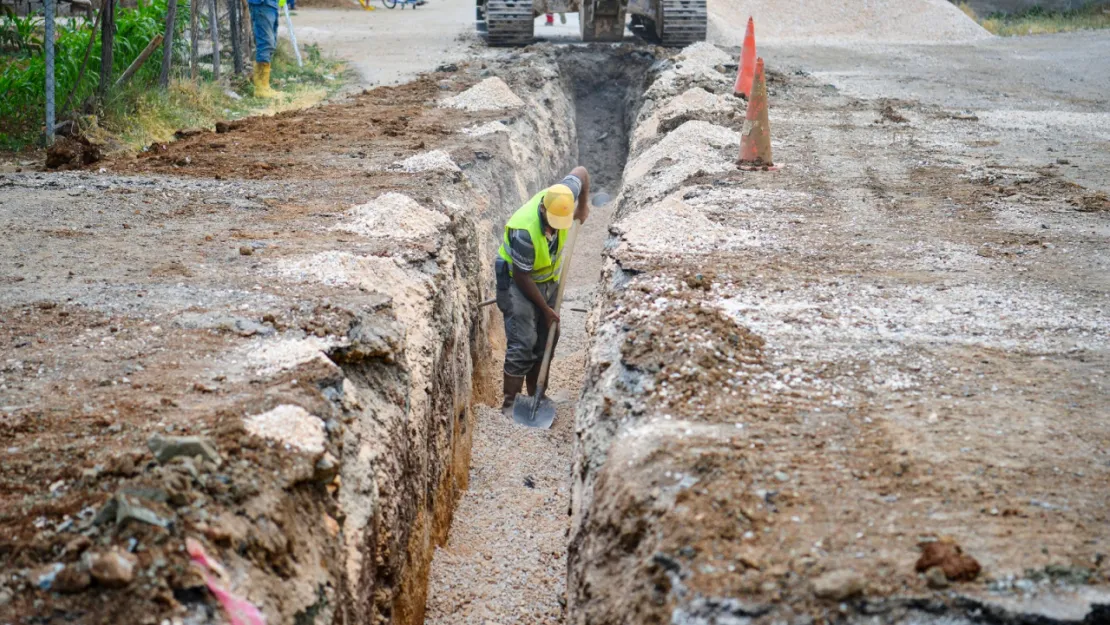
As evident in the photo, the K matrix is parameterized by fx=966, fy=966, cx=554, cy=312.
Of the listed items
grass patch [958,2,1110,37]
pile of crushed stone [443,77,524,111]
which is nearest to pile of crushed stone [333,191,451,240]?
pile of crushed stone [443,77,524,111]

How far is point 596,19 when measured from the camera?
1647cm

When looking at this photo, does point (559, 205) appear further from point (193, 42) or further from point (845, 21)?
point (845, 21)

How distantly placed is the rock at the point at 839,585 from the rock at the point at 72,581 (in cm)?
199

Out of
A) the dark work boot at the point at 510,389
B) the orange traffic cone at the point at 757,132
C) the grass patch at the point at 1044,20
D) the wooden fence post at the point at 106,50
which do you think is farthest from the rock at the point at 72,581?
the grass patch at the point at 1044,20

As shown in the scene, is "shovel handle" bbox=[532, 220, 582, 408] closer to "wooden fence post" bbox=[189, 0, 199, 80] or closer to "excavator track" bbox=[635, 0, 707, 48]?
"wooden fence post" bbox=[189, 0, 199, 80]

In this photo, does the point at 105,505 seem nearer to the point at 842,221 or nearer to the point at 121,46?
the point at 842,221

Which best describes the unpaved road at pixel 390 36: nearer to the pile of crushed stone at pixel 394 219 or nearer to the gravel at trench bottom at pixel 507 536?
the pile of crushed stone at pixel 394 219

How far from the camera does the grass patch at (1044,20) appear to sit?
71.6 ft

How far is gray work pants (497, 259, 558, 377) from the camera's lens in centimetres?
682

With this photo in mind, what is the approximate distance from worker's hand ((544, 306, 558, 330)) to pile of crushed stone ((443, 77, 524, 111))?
14.0 feet

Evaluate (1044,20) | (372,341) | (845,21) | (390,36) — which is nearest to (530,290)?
(372,341)

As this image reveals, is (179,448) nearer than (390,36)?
Yes

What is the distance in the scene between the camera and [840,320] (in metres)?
4.64

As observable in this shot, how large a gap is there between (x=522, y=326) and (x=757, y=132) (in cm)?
261
